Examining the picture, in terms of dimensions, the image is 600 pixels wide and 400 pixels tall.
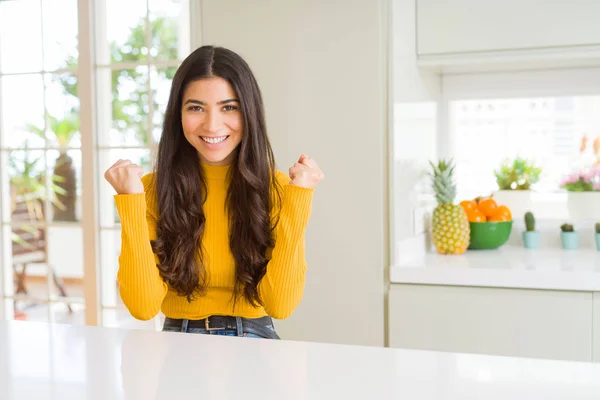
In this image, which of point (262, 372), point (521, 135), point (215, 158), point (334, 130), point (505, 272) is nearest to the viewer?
point (262, 372)

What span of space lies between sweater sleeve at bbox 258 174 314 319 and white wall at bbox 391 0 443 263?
2.56 feet

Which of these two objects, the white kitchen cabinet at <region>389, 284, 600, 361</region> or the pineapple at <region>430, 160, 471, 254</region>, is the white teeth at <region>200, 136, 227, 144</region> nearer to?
the white kitchen cabinet at <region>389, 284, 600, 361</region>

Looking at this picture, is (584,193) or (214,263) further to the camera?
(584,193)

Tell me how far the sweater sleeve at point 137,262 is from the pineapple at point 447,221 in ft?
4.45

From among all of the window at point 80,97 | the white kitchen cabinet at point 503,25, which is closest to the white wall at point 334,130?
the white kitchen cabinet at point 503,25

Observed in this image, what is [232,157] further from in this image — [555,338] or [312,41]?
[555,338]

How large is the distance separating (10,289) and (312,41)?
1991 mm

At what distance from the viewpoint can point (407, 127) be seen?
2523mm

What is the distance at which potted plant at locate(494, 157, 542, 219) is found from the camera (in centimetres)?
300

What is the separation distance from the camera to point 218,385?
94 centimetres

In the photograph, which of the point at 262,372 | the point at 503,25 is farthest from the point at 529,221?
the point at 262,372

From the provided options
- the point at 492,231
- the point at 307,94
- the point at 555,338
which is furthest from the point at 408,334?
the point at 307,94

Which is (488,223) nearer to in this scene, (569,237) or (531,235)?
(531,235)

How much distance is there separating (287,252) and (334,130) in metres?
0.85
